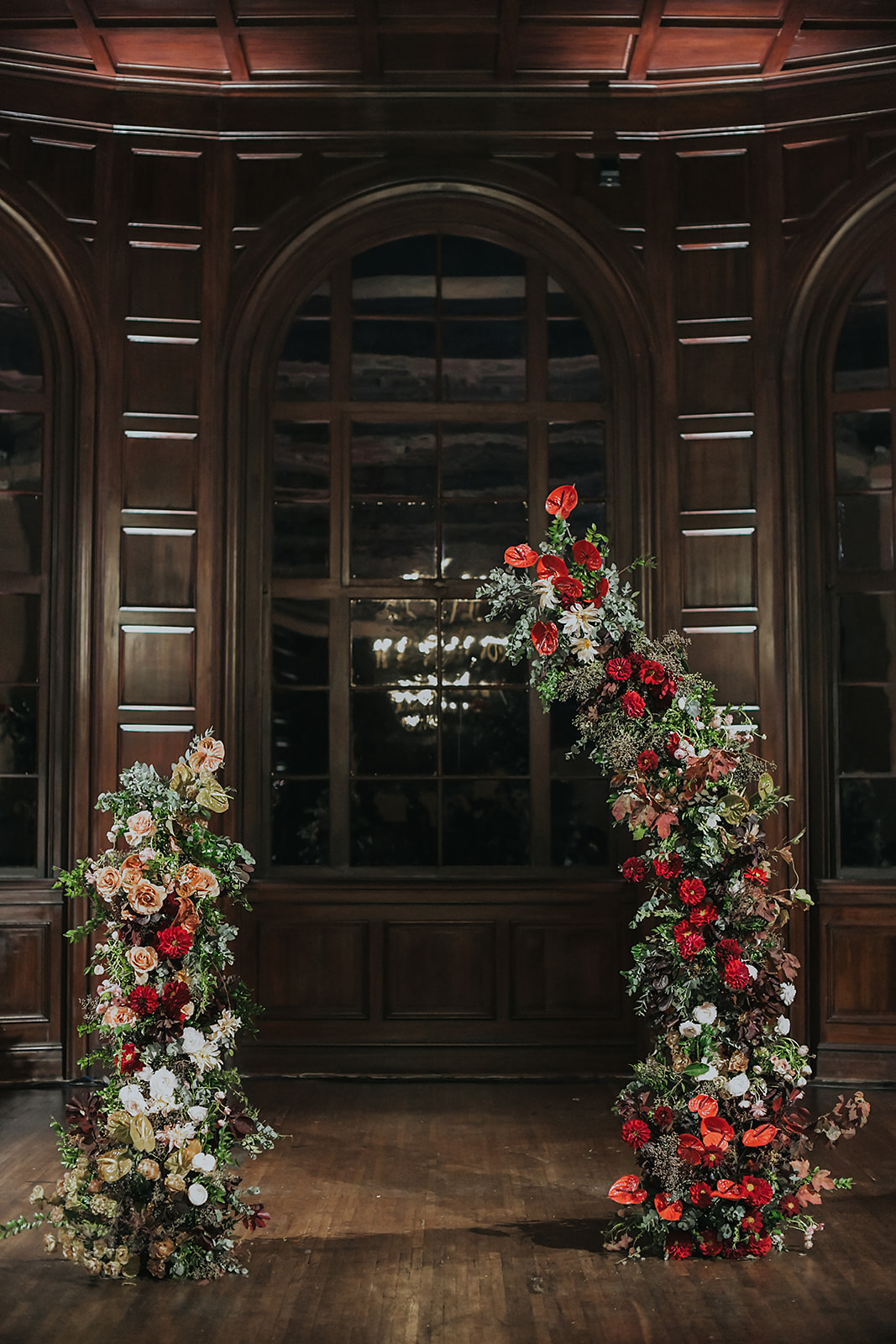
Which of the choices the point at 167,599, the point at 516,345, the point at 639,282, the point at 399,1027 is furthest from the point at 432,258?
the point at 399,1027

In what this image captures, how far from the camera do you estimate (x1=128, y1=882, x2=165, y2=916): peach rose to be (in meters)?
3.60

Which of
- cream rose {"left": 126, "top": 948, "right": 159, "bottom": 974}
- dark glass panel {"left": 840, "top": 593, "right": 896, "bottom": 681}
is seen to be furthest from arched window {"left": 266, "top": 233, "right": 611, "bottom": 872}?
cream rose {"left": 126, "top": 948, "right": 159, "bottom": 974}

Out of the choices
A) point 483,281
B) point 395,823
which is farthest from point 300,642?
point 483,281

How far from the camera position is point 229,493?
6328 millimetres

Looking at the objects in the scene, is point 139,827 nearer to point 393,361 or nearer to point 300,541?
point 300,541

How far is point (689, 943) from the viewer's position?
12.4 feet

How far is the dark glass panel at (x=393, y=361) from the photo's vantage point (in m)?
6.59

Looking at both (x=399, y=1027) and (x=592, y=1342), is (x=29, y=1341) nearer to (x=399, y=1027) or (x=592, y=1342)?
(x=592, y=1342)

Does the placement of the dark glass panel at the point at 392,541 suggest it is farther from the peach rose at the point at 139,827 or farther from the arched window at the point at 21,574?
the peach rose at the point at 139,827

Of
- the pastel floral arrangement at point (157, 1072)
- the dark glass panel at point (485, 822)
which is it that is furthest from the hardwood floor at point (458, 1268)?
the dark glass panel at point (485, 822)

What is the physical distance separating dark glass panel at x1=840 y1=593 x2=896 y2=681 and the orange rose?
352 centimetres

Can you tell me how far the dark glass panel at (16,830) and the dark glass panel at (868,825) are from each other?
381 cm

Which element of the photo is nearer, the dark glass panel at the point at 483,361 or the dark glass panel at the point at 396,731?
the dark glass panel at the point at 396,731

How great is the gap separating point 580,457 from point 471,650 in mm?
1100
